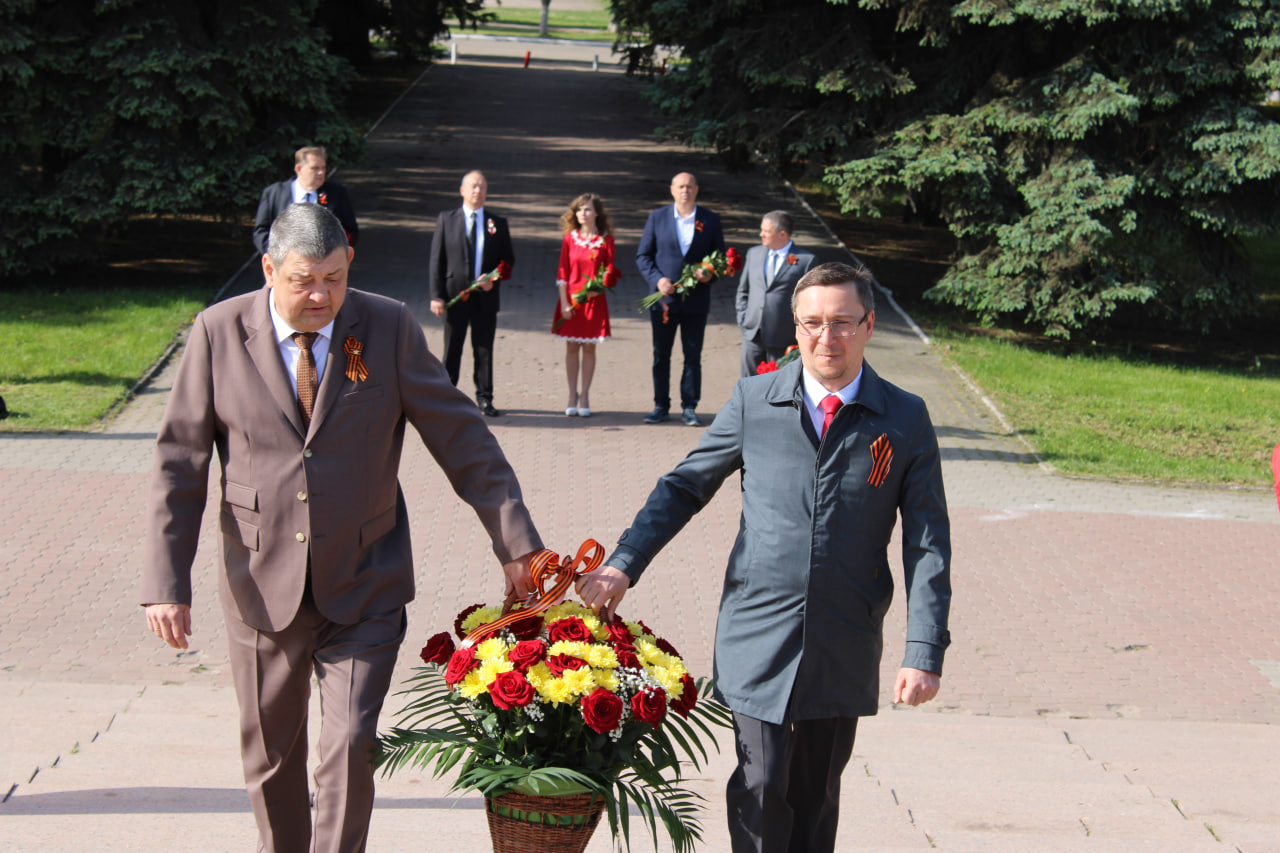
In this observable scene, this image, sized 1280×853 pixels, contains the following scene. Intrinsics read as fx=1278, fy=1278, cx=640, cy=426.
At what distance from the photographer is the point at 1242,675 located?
666 cm

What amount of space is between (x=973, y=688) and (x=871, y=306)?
131 inches

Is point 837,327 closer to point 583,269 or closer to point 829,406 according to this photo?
point 829,406

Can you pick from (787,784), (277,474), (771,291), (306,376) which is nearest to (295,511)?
(277,474)

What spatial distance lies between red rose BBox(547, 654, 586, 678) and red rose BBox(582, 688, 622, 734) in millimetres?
95

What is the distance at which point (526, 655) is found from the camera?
10.7ft

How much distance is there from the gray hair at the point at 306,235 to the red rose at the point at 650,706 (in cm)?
148

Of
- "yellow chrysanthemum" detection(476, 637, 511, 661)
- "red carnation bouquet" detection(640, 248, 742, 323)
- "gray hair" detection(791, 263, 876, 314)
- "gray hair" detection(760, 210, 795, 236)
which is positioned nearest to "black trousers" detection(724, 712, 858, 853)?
"yellow chrysanthemum" detection(476, 637, 511, 661)

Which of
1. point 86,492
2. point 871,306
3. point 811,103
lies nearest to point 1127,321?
point 811,103

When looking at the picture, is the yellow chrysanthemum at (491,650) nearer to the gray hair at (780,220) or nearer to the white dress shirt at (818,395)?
the white dress shirt at (818,395)

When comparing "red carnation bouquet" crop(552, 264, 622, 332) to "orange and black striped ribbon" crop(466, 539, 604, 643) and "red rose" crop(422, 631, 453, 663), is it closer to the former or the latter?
"orange and black striped ribbon" crop(466, 539, 604, 643)

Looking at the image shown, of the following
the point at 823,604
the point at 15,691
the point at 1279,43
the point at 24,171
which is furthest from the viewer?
the point at 24,171

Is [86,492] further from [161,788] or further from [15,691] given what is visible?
[161,788]

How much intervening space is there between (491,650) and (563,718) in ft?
0.84

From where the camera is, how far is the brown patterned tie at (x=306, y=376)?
3.62 metres
